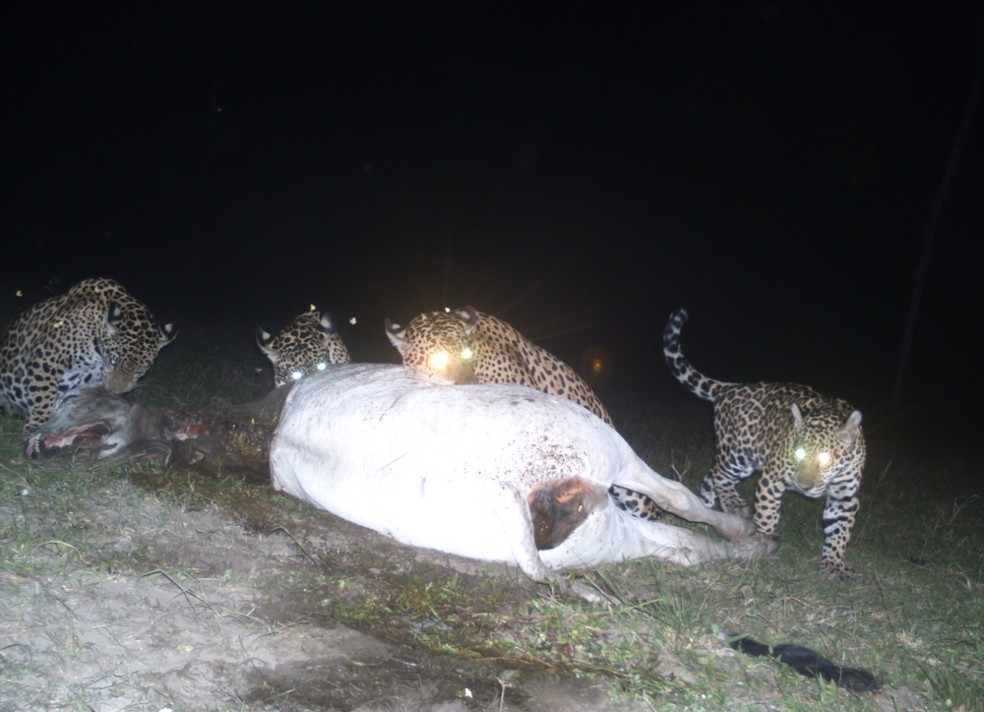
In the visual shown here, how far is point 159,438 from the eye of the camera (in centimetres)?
537

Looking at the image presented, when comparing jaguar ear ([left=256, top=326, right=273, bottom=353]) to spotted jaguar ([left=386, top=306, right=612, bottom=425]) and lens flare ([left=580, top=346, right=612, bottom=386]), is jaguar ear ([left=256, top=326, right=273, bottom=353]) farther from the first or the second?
lens flare ([left=580, top=346, right=612, bottom=386])

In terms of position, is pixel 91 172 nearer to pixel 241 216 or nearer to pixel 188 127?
pixel 188 127

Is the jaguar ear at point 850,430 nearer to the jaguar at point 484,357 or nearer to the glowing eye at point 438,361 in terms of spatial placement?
the jaguar at point 484,357

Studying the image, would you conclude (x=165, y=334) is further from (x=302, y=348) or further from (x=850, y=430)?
(x=850, y=430)

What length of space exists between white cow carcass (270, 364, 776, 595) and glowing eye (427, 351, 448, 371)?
29.1 inches

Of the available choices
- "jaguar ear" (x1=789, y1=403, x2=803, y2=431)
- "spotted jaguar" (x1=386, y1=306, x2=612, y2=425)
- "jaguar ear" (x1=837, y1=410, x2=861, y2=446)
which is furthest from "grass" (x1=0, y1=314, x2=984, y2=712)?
"spotted jaguar" (x1=386, y1=306, x2=612, y2=425)

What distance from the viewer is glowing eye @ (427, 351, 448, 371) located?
5.50 metres

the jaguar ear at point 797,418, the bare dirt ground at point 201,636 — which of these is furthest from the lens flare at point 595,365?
the bare dirt ground at point 201,636

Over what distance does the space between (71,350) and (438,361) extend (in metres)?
3.10

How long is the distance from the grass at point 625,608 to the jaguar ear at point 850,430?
2.80 ft

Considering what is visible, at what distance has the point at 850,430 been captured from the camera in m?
6.15


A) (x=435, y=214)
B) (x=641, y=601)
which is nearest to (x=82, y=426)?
(x=641, y=601)

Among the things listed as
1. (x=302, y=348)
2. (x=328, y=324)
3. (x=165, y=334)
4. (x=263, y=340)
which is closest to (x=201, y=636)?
(x=302, y=348)

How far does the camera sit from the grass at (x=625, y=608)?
3492mm
